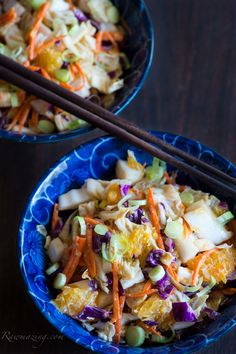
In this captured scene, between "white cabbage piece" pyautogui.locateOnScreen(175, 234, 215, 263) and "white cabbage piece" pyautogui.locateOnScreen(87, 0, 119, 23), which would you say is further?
"white cabbage piece" pyautogui.locateOnScreen(87, 0, 119, 23)

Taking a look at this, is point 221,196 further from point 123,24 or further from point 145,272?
point 123,24

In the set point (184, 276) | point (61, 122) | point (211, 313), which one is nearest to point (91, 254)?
point (184, 276)

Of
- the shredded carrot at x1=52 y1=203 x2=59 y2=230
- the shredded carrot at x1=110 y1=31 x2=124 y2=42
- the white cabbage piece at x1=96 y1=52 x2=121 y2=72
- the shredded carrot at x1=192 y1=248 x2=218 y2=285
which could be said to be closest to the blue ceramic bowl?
the shredded carrot at x1=52 y1=203 x2=59 y2=230

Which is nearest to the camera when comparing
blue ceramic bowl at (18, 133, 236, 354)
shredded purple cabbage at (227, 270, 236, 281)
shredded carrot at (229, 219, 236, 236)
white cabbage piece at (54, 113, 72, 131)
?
blue ceramic bowl at (18, 133, 236, 354)

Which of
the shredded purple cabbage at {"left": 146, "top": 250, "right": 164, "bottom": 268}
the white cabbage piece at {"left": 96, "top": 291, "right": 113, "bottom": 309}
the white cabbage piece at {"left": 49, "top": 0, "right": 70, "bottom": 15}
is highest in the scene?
the white cabbage piece at {"left": 49, "top": 0, "right": 70, "bottom": 15}

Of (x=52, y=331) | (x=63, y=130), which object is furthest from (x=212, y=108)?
(x=52, y=331)

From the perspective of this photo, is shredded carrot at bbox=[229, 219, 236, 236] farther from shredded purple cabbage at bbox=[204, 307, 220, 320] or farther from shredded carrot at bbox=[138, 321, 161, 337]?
shredded carrot at bbox=[138, 321, 161, 337]
